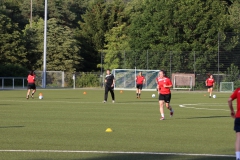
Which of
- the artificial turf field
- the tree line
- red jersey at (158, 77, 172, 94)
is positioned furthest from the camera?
the tree line

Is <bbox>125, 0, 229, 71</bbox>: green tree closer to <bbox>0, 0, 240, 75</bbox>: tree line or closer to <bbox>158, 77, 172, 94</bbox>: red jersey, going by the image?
<bbox>0, 0, 240, 75</bbox>: tree line

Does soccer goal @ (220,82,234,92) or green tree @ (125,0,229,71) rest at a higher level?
green tree @ (125,0,229,71)

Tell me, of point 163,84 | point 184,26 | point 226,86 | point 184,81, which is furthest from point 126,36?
point 163,84

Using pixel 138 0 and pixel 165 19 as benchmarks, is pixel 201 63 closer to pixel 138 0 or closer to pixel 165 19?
pixel 165 19

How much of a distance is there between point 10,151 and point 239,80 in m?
51.9

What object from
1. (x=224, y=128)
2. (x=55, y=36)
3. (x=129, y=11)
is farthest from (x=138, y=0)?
(x=224, y=128)

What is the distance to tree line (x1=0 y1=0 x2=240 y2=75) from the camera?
232 ft

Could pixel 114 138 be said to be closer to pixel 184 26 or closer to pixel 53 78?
pixel 53 78

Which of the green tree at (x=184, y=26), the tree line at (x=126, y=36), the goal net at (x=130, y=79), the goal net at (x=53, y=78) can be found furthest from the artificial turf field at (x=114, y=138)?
the green tree at (x=184, y=26)

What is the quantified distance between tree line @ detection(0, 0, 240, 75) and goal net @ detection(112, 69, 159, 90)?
2.11 m

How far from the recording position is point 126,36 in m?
86.7

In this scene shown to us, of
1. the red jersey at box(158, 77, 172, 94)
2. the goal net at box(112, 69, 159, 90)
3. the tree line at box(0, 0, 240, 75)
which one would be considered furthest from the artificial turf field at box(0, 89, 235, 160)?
the tree line at box(0, 0, 240, 75)

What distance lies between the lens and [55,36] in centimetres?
8075

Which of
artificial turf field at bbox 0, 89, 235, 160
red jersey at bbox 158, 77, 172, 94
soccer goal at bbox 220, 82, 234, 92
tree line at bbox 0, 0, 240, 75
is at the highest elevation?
tree line at bbox 0, 0, 240, 75
